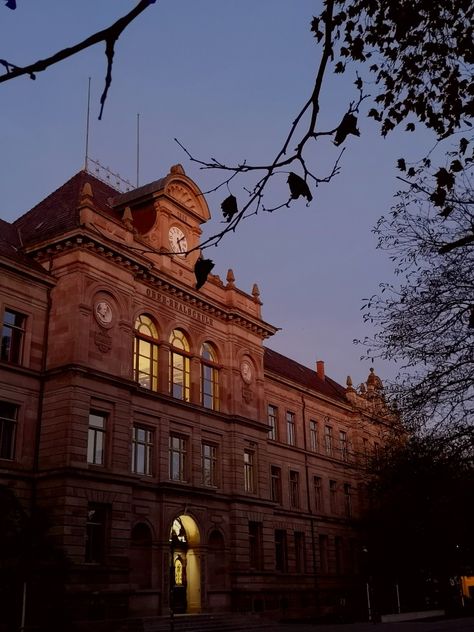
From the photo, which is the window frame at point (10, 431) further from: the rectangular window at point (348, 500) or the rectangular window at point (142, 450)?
the rectangular window at point (348, 500)

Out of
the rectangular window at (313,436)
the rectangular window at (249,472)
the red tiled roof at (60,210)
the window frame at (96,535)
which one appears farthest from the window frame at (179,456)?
the rectangular window at (313,436)

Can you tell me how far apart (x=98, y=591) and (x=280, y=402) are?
22.4 m

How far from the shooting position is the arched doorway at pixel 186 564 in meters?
31.5

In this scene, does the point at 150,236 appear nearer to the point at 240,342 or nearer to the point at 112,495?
the point at 240,342

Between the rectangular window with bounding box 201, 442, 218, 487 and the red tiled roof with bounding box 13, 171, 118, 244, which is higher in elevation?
the red tiled roof with bounding box 13, 171, 118, 244

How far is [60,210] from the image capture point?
33.3 metres

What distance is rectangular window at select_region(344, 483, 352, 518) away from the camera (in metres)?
51.5

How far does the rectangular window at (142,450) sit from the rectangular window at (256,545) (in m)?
8.33

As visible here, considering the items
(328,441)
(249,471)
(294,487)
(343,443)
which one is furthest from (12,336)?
(343,443)

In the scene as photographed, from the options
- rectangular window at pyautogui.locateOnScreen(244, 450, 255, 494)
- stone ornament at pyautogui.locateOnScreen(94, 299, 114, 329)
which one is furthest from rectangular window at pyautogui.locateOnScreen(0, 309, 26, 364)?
rectangular window at pyautogui.locateOnScreen(244, 450, 255, 494)

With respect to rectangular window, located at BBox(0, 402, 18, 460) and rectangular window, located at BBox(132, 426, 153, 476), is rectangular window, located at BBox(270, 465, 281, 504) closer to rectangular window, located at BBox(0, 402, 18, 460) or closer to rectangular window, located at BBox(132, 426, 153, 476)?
rectangular window, located at BBox(132, 426, 153, 476)

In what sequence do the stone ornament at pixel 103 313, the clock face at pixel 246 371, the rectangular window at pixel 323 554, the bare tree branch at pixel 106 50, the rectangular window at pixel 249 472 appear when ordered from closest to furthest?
the bare tree branch at pixel 106 50
the stone ornament at pixel 103 313
the rectangular window at pixel 249 472
the clock face at pixel 246 371
the rectangular window at pixel 323 554

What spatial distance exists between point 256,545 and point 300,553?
27.1 feet

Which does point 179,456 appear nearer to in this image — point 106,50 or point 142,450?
point 142,450
